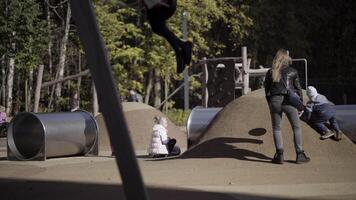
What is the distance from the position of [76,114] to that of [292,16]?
26263 mm

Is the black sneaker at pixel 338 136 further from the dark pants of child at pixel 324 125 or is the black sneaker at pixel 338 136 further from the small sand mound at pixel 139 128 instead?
the small sand mound at pixel 139 128

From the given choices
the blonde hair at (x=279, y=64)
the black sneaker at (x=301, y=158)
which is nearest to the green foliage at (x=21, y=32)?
the blonde hair at (x=279, y=64)

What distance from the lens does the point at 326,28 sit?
44.1m

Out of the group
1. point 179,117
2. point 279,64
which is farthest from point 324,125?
point 179,117

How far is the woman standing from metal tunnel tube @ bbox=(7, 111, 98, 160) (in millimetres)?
5521

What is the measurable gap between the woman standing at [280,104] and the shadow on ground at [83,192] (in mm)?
3035

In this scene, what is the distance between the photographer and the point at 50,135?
1495cm

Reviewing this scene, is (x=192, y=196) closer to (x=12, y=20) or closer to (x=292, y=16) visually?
(x=12, y=20)

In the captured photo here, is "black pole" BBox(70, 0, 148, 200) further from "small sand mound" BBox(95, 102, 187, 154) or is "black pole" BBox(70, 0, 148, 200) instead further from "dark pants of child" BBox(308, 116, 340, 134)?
"small sand mound" BBox(95, 102, 187, 154)

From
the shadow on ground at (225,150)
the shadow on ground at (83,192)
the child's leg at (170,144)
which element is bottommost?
the child's leg at (170,144)

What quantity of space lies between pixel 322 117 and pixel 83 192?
5.56m

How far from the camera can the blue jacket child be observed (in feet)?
A: 41.7

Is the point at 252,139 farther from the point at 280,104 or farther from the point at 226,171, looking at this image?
the point at 226,171

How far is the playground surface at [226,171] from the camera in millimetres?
9211
